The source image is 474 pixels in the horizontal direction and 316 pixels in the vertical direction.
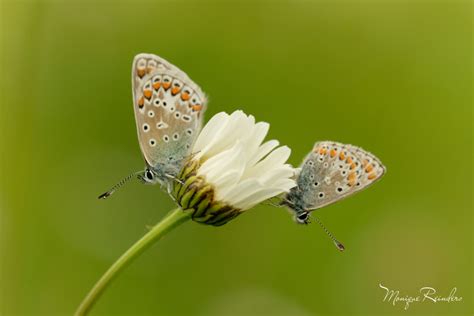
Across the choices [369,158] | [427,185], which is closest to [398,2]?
[427,185]

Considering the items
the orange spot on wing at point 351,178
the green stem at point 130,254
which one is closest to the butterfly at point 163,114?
the green stem at point 130,254

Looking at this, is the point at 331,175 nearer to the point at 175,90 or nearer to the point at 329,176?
the point at 329,176

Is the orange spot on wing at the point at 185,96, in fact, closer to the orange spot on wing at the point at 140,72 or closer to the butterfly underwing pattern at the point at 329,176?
the orange spot on wing at the point at 140,72

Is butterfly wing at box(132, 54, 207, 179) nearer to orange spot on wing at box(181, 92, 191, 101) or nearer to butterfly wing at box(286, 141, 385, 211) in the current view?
orange spot on wing at box(181, 92, 191, 101)

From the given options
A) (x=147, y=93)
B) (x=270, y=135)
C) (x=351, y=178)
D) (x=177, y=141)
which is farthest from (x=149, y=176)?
(x=270, y=135)

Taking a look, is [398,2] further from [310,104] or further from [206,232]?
[206,232]

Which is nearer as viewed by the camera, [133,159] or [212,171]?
[212,171]
